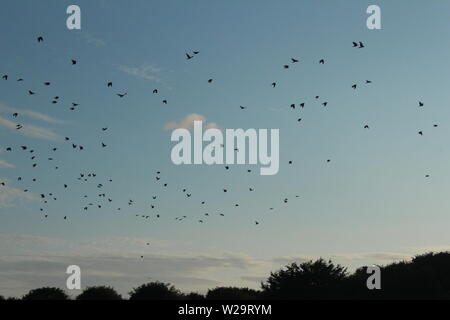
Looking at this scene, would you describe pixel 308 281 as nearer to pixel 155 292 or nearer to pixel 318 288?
pixel 318 288

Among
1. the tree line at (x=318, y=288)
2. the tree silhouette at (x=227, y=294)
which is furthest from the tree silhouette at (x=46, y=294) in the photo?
the tree silhouette at (x=227, y=294)

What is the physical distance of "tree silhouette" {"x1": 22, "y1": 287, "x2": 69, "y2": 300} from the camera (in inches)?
3337

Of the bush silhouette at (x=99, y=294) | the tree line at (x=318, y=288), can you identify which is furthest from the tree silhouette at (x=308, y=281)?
the bush silhouette at (x=99, y=294)

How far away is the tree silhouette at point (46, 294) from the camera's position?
84.8 metres

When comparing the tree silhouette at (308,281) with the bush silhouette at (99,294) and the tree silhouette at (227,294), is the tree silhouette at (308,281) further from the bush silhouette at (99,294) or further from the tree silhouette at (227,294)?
the bush silhouette at (99,294)

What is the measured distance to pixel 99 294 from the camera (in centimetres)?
8238

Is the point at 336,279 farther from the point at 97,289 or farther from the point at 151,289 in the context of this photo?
the point at 97,289

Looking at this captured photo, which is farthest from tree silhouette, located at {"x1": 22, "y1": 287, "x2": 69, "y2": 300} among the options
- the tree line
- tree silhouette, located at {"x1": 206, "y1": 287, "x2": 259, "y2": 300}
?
tree silhouette, located at {"x1": 206, "y1": 287, "x2": 259, "y2": 300}

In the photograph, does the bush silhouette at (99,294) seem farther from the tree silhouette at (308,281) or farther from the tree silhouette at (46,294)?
the tree silhouette at (308,281)

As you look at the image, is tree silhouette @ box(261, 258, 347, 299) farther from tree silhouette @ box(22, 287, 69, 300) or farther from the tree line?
tree silhouette @ box(22, 287, 69, 300)

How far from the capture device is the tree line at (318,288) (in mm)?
78188

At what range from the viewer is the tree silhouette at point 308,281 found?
81312 mm
